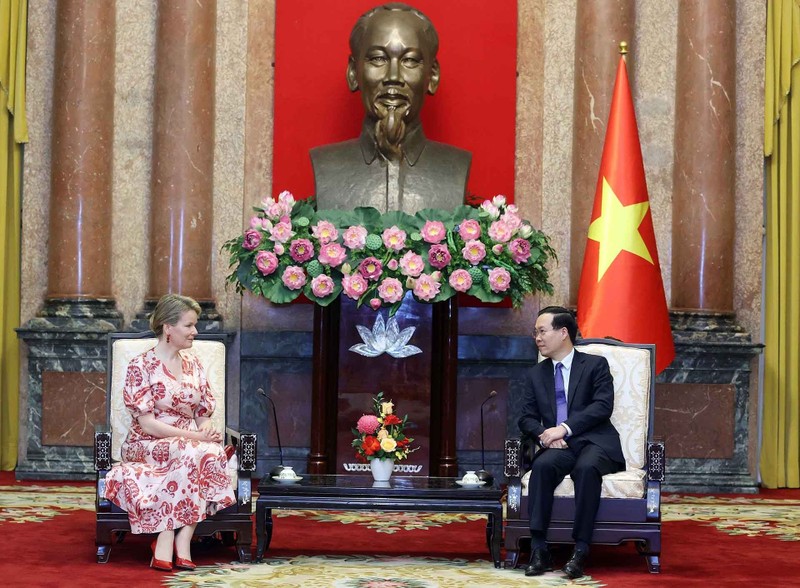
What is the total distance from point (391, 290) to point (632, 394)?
4.42 ft

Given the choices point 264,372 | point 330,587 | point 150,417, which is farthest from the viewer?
point 264,372

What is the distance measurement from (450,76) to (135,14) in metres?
2.17

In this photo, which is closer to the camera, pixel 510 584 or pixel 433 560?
pixel 510 584

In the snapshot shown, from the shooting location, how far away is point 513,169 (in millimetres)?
8742

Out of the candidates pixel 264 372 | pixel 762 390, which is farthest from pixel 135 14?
pixel 762 390

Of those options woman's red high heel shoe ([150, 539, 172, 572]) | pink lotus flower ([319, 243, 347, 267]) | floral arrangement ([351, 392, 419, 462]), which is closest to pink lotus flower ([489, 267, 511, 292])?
pink lotus flower ([319, 243, 347, 267])

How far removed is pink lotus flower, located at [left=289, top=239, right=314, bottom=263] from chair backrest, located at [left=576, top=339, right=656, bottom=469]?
1.55 meters

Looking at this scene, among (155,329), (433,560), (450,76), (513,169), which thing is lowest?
(433,560)

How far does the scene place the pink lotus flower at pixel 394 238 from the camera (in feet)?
21.9

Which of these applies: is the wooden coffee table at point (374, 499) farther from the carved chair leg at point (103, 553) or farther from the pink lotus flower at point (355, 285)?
the pink lotus flower at point (355, 285)

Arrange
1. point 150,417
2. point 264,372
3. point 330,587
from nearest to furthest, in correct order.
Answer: point 330,587, point 150,417, point 264,372

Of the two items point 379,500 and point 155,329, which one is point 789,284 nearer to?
point 379,500

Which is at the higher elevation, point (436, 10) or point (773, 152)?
point (436, 10)

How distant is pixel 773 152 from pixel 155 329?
485 centimetres
